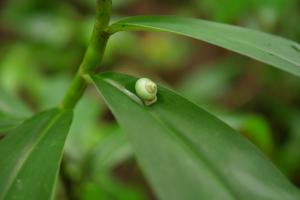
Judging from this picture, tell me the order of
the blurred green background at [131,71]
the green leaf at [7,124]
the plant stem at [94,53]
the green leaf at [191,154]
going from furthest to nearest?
1. the blurred green background at [131,71]
2. the green leaf at [7,124]
3. the plant stem at [94,53]
4. the green leaf at [191,154]

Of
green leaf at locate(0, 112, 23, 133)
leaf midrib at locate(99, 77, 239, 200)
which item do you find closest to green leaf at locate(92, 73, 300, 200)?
leaf midrib at locate(99, 77, 239, 200)

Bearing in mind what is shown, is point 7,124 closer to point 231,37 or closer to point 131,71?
point 231,37

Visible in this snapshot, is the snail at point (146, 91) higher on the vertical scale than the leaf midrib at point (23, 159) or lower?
higher

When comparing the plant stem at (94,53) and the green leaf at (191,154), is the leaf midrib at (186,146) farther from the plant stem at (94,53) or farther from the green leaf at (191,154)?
the plant stem at (94,53)

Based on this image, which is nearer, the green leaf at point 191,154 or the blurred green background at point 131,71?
the green leaf at point 191,154

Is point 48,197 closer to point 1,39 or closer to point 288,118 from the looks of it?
point 288,118

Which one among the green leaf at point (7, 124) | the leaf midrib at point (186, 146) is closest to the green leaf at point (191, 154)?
the leaf midrib at point (186, 146)

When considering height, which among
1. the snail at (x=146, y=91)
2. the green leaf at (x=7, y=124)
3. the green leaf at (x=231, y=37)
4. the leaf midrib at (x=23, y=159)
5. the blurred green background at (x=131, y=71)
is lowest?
the blurred green background at (x=131, y=71)

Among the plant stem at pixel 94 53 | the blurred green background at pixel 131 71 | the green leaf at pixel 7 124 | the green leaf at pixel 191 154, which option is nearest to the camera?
the green leaf at pixel 191 154
